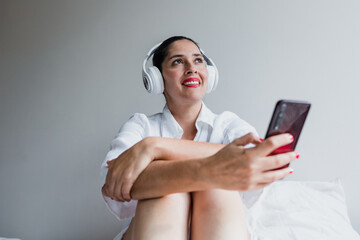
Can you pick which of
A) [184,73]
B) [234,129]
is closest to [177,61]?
[184,73]

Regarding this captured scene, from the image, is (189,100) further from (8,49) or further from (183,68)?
(8,49)

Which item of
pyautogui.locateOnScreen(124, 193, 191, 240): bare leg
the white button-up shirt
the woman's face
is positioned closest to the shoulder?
the white button-up shirt

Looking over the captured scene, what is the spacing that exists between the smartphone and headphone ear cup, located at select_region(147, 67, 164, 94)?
0.64 m

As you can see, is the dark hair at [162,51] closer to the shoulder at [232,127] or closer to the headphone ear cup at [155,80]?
the headphone ear cup at [155,80]

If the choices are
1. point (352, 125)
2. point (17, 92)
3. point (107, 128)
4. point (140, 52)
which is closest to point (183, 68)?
point (140, 52)

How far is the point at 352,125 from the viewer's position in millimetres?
1610

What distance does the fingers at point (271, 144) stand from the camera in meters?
0.65

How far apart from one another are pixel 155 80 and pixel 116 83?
0.64 metres

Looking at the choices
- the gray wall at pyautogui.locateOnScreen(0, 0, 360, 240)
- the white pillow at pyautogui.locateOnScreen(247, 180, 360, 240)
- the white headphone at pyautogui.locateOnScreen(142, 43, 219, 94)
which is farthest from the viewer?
the gray wall at pyautogui.locateOnScreen(0, 0, 360, 240)

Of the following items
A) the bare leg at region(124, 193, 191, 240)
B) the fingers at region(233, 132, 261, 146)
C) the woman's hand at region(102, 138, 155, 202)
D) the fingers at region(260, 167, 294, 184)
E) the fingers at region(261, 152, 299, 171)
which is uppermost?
the fingers at region(233, 132, 261, 146)

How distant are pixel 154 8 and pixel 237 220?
4.22 ft

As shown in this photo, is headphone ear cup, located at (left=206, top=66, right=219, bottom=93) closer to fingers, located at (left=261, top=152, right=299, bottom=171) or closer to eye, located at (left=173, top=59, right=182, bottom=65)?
eye, located at (left=173, top=59, right=182, bottom=65)

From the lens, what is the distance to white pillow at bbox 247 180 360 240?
114cm

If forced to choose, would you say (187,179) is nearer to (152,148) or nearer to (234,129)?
(152,148)
